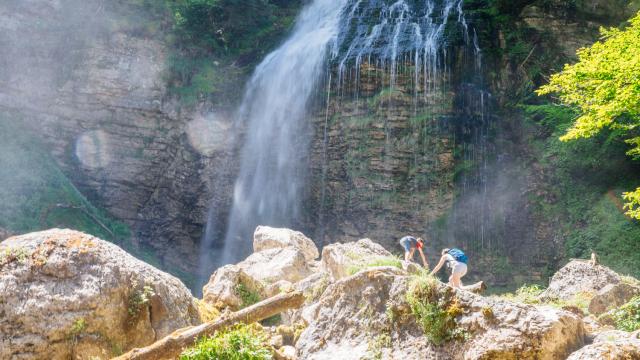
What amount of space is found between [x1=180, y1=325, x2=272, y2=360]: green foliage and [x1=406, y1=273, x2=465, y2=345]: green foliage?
1.41 m

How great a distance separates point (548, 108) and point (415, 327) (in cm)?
1414

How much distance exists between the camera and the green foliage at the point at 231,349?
4508mm

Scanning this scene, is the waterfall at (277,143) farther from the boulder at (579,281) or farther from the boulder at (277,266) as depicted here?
the boulder at (579,281)

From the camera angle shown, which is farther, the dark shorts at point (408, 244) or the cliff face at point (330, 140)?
the cliff face at point (330, 140)

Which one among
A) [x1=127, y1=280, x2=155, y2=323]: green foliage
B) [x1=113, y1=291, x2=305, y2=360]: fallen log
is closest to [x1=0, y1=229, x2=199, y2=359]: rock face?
[x1=127, y1=280, x2=155, y2=323]: green foliage

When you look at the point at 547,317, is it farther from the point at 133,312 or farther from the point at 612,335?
the point at 133,312

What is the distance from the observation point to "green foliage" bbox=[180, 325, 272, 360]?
14.8 feet

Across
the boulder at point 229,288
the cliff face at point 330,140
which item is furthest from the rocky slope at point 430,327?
the cliff face at point 330,140

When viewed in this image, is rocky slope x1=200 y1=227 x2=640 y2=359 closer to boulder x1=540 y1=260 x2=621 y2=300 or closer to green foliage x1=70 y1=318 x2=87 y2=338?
green foliage x1=70 y1=318 x2=87 y2=338

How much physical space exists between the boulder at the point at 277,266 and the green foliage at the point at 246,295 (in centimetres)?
43

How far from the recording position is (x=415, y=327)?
437cm

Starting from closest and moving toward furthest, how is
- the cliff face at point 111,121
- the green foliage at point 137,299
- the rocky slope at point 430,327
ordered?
the rocky slope at point 430,327
the green foliage at point 137,299
the cliff face at point 111,121

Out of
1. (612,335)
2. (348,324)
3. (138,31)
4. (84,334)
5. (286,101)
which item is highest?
(138,31)

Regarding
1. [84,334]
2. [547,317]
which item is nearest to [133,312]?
[84,334]
